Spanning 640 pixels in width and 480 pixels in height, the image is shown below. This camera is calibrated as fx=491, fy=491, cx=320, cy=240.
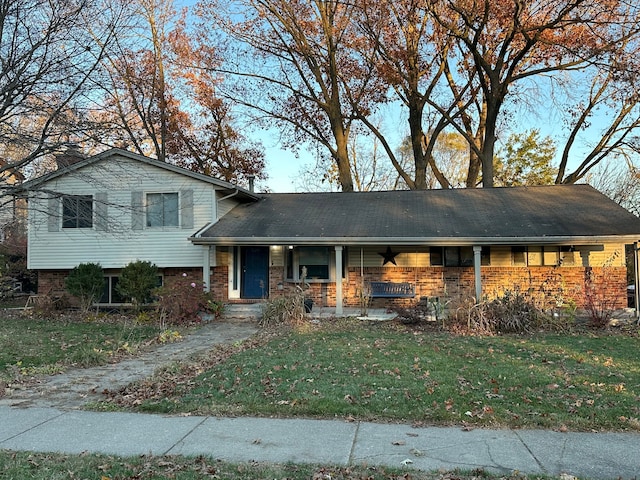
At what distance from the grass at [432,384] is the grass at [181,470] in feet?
4.34

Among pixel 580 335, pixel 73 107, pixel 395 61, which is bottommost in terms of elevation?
pixel 580 335

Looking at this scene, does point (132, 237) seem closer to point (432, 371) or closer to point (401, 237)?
point (401, 237)

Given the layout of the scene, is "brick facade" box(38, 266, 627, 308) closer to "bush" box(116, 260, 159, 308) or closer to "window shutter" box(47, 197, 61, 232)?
"bush" box(116, 260, 159, 308)

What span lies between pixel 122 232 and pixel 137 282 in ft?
5.71

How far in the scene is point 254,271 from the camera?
1611cm

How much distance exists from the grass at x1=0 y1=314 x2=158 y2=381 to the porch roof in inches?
142

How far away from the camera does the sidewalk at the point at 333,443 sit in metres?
3.98

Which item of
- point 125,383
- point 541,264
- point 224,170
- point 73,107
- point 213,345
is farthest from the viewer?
point 224,170

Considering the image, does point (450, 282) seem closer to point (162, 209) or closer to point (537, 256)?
point (537, 256)

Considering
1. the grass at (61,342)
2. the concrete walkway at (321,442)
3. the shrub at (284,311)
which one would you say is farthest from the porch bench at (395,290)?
the concrete walkway at (321,442)

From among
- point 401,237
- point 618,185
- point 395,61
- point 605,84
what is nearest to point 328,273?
point 401,237

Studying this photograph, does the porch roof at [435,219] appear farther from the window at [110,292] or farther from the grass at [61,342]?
the window at [110,292]

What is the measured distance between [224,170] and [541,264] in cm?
1906

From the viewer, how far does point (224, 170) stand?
1120 inches
